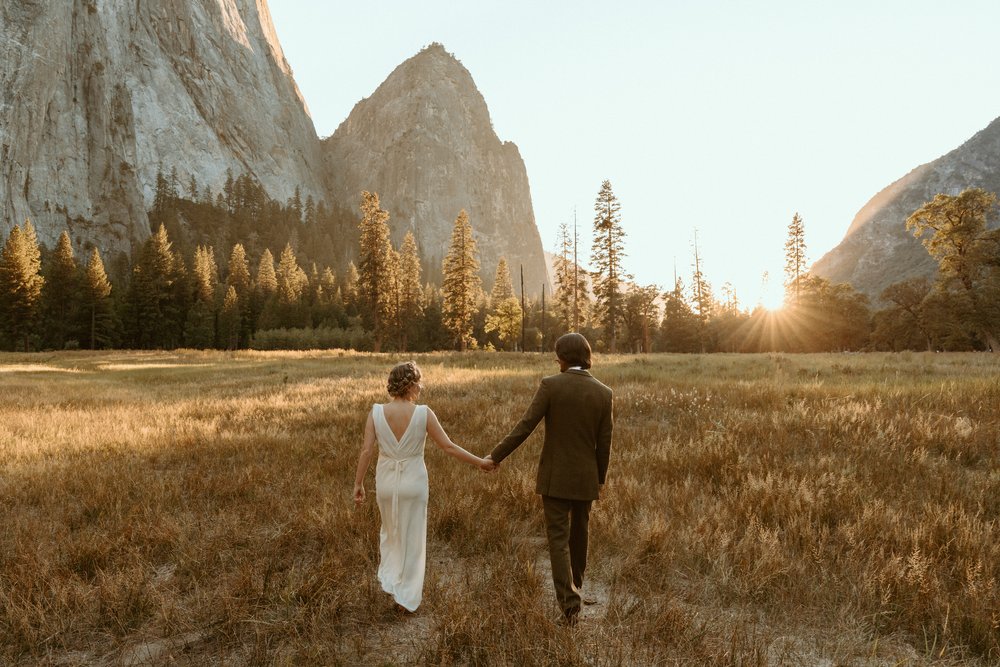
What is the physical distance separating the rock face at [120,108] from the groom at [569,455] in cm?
12109

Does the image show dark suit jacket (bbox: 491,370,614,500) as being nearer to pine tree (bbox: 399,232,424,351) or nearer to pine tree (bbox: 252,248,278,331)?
pine tree (bbox: 399,232,424,351)

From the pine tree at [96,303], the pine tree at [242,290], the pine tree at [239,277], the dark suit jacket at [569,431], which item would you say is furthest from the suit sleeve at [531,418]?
the pine tree at [239,277]

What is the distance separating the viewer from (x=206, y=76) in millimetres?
136125

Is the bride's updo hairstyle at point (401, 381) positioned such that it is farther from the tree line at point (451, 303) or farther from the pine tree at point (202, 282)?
the pine tree at point (202, 282)

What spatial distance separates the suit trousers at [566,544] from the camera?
3.51 meters

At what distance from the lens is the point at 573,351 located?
Answer: 3.85m

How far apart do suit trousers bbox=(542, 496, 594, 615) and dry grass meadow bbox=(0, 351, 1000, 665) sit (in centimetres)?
21

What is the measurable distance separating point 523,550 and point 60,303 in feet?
279

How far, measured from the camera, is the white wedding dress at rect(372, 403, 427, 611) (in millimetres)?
3738

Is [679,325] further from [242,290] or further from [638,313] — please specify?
[242,290]

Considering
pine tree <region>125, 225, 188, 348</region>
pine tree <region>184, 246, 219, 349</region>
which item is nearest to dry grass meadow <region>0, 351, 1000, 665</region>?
pine tree <region>184, 246, 219, 349</region>

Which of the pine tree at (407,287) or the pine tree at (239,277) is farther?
the pine tree at (239,277)

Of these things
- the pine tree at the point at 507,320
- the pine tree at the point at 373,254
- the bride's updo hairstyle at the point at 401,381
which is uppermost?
the pine tree at the point at 373,254

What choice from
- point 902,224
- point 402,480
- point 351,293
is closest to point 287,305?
point 351,293
